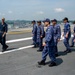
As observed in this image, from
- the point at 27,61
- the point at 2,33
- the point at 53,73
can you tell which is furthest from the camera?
the point at 2,33

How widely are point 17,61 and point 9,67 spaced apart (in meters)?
0.95

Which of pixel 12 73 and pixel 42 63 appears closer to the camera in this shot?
pixel 12 73

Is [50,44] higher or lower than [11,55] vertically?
higher

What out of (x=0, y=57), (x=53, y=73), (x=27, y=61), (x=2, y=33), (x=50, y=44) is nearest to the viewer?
(x=53, y=73)

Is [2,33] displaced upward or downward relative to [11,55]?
upward

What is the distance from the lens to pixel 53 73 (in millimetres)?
6852

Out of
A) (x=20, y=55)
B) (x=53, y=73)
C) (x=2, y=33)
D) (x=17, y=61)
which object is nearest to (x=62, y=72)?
(x=53, y=73)

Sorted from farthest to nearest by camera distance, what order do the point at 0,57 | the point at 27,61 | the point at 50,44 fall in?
the point at 0,57 < the point at 27,61 < the point at 50,44

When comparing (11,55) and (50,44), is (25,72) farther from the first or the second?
(11,55)

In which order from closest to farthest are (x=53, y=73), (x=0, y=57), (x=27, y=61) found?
(x=53, y=73)
(x=27, y=61)
(x=0, y=57)

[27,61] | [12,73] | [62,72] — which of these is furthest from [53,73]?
[27,61]

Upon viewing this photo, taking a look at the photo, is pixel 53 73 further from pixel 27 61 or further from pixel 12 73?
pixel 27 61

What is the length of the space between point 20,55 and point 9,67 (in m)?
2.23

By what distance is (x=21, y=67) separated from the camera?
7.65 meters
